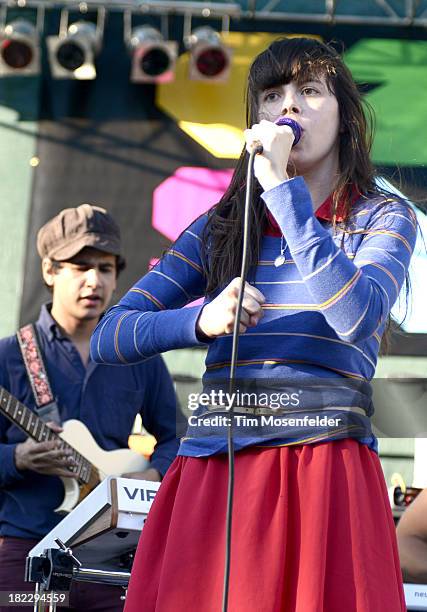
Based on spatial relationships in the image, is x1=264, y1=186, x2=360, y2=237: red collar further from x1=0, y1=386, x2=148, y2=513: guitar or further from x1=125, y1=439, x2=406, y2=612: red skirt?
x1=0, y1=386, x2=148, y2=513: guitar

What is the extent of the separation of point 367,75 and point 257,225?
4375mm

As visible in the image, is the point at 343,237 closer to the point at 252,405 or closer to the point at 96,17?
the point at 252,405

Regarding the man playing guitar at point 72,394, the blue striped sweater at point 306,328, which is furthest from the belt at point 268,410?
the man playing guitar at point 72,394

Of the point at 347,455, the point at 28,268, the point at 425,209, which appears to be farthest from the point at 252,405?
the point at 28,268

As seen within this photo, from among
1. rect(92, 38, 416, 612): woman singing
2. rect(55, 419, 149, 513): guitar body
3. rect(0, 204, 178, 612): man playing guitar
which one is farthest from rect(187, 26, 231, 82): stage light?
rect(92, 38, 416, 612): woman singing

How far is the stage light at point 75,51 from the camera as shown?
578 cm

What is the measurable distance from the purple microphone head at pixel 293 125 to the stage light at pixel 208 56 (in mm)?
4262

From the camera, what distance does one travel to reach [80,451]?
145 inches

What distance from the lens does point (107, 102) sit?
5988 mm

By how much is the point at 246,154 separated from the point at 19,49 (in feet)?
14.4

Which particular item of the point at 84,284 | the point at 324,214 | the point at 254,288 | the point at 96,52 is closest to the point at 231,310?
the point at 254,288

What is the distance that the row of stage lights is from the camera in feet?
18.9

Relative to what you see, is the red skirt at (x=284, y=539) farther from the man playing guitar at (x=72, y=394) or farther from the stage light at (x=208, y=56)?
the stage light at (x=208, y=56)

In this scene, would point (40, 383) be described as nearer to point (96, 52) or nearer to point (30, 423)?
point (30, 423)
